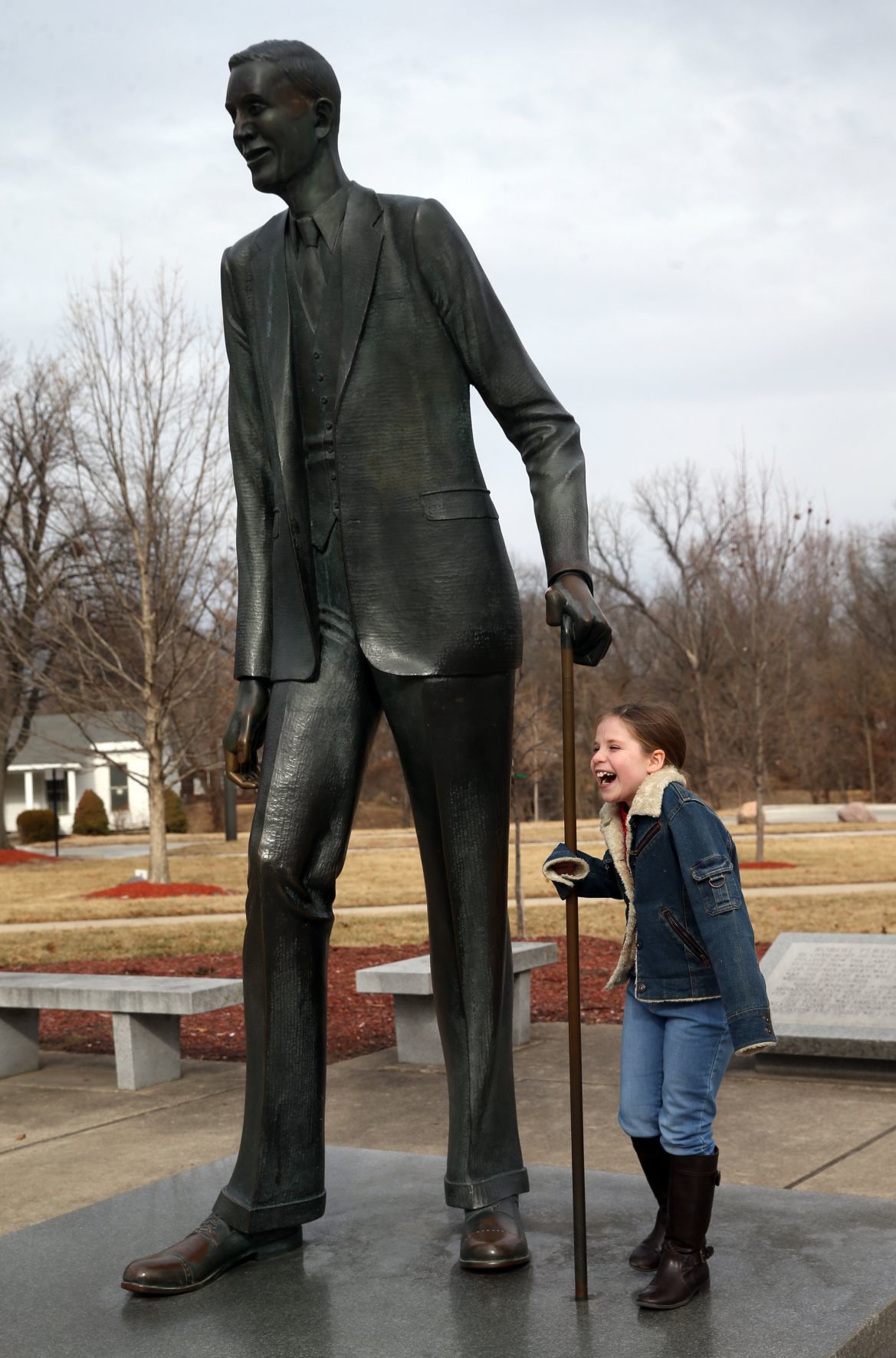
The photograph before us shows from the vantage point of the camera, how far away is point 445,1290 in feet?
10.2

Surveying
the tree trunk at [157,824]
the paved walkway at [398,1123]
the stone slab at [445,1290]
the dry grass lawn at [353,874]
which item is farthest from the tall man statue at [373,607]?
the tree trunk at [157,824]

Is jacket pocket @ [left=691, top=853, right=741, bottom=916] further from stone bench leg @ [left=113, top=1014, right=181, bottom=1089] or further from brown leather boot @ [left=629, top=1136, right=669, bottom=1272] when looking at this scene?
stone bench leg @ [left=113, top=1014, right=181, bottom=1089]

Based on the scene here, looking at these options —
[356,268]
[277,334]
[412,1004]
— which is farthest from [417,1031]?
[356,268]

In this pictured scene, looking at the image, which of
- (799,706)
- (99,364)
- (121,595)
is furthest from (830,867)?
(799,706)

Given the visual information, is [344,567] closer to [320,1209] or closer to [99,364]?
[320,1209]

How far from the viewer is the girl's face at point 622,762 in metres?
3.39

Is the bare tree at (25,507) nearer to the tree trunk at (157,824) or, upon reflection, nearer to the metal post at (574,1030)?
the tree trunk at (157,824)

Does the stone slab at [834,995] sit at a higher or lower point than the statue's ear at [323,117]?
lower

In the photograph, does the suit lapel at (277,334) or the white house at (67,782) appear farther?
the white house at (67,782)

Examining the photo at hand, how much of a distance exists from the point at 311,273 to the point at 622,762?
1352 millimetres

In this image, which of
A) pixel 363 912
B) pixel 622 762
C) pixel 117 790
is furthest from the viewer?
pixel 117 790

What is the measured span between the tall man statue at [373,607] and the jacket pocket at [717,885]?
1.70 feet

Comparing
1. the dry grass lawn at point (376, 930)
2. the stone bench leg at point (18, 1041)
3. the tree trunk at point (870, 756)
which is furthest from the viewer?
the tree trunk at point (870, 756)

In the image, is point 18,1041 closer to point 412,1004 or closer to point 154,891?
point 412,1004
